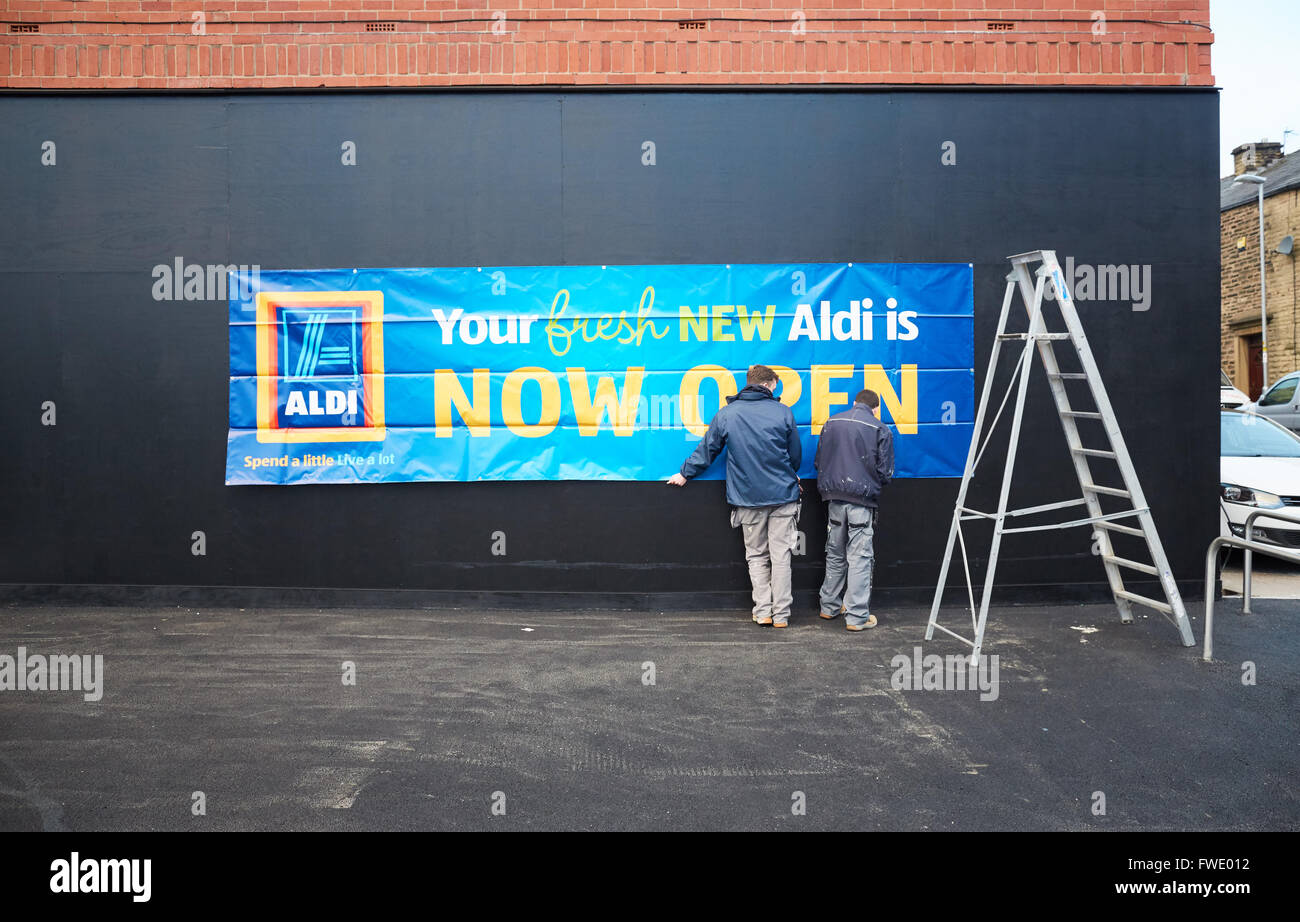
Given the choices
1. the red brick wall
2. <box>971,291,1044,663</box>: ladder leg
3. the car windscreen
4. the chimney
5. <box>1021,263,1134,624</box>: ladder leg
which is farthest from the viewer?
the chimney

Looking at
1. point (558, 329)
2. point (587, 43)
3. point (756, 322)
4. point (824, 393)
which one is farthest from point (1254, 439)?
point (587, 43)

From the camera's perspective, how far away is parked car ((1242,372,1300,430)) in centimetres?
1695

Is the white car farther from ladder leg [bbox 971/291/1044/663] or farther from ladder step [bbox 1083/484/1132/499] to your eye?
ladder leg [bbox 971/291/1044/663]

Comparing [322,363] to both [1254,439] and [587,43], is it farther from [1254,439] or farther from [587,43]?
[1254,439]

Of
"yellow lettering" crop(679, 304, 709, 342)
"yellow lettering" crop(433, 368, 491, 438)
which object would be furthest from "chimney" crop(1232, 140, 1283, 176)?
"yellow lettering" crop(433, 368, 491, 438)

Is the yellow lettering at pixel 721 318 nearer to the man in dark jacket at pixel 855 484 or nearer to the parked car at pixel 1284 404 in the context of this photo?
the man in dark jacket at pixel 855 484

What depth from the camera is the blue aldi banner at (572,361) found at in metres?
7.71

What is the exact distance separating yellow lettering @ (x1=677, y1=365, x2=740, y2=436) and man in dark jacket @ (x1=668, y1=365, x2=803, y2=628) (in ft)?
1.04

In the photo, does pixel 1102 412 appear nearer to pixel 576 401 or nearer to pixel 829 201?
pixel 829 201

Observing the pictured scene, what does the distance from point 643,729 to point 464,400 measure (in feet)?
12.1

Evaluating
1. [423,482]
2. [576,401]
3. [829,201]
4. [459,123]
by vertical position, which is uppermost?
[459,123]
